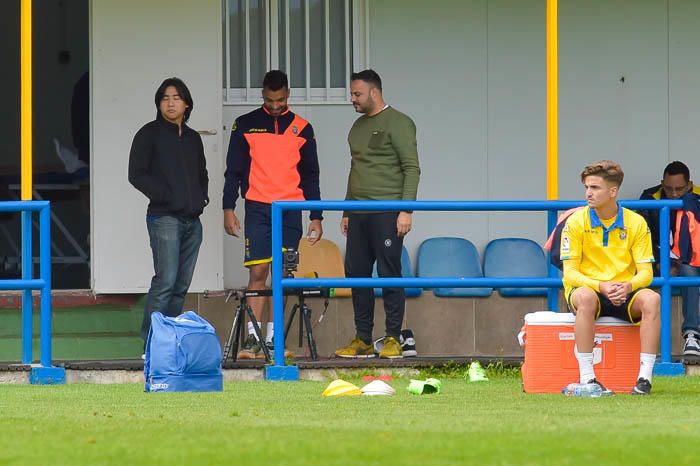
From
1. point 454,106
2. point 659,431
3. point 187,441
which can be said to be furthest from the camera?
point 454,106

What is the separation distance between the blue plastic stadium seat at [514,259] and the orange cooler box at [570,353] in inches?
146

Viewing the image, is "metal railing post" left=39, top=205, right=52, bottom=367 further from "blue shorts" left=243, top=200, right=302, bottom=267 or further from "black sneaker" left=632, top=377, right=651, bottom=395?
"black sneaker" left=632, top=377, right=651, bottom=395

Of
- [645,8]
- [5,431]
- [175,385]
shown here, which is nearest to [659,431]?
[5,431]

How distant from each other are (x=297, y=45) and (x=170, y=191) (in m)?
2.31

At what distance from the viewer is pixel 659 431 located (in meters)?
6.59

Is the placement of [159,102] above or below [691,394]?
above

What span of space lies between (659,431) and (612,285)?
80.6 inches

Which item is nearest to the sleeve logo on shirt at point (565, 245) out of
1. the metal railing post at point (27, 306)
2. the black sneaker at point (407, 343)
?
the black sneaker at point (407, 343)

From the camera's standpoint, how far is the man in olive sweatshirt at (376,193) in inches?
432

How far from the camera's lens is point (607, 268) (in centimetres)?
873

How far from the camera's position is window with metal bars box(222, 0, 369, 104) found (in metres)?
12.6

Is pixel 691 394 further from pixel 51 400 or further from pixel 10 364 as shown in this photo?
pixel 10 364

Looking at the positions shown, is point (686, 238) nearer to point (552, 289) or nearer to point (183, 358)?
point (552, 289)

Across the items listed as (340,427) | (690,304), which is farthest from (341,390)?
(690,304)
